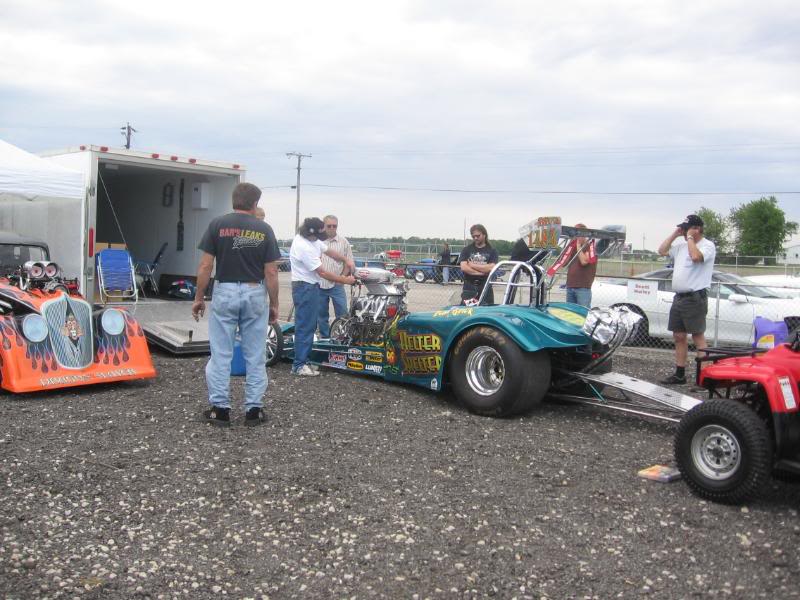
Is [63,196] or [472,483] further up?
[63,196]

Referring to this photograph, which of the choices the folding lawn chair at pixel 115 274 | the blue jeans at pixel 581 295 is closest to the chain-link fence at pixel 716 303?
the blue jeans at pixel 581 295

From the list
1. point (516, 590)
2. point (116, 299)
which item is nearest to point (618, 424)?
point (516, 590)

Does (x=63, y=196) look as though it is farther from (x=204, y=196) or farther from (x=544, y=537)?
(x=544, y=537)

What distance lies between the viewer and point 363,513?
3.93 m

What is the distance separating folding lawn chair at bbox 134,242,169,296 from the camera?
1216 cm

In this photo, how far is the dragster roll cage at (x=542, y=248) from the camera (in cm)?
646

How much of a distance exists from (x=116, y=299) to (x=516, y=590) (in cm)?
894

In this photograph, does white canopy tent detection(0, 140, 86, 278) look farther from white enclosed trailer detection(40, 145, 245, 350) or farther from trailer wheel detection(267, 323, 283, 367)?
trailer wheel detection(267, 323, 283, 367)

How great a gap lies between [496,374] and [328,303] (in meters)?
2.78

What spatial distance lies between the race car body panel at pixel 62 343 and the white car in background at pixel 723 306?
6688 millimetres

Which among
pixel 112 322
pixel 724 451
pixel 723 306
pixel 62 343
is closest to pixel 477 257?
pixel 112 322

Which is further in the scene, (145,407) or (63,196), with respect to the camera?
(63,196)

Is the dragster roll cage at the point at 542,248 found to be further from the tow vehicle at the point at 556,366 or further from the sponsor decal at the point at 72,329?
the sponsor decal at the point at 72,329

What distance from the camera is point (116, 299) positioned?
35.2 ft
